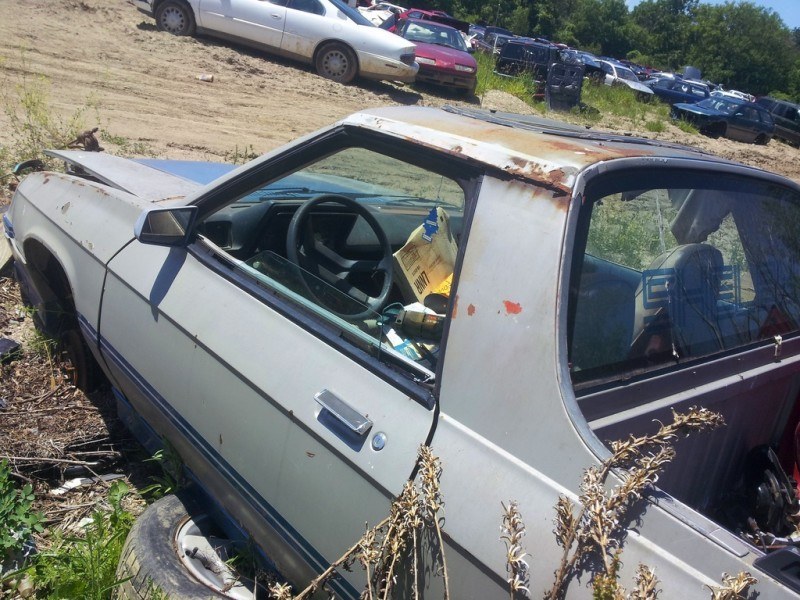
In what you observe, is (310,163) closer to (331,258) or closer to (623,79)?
(331,258)

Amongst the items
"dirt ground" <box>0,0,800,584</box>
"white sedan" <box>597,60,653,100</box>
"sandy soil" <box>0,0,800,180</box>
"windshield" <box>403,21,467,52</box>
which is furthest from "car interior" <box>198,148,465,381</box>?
"white sedan" <box>597,60,653,100</box>

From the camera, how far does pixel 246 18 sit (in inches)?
566

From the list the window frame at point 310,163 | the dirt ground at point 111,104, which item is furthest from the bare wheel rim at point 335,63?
the window frame at point 310,163

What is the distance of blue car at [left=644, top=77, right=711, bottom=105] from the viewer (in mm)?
32969

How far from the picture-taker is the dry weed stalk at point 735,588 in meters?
1.32

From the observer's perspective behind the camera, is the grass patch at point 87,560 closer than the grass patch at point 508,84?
Yes

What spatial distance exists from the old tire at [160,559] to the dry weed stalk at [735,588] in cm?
159

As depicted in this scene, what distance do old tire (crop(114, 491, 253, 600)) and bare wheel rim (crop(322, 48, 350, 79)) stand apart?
1298 centimetres

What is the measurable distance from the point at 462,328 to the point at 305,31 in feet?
44.7

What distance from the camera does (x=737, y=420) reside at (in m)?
2.41

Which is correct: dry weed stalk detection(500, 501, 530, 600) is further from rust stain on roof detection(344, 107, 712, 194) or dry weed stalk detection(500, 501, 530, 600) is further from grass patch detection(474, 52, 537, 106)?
grass patch detection(474, 52, 537, 106)

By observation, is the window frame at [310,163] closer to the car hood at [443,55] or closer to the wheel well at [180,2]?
the wheel well at [180,2]

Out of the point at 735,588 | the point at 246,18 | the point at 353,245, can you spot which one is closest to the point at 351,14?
the point at 246,18

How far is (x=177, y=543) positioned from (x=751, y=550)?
1.89 m
